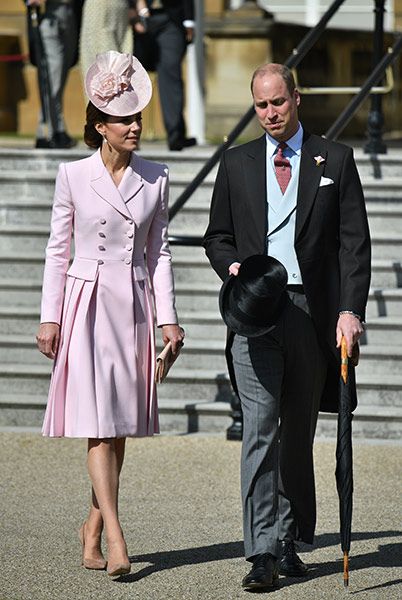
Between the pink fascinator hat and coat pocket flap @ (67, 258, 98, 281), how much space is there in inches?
22.9

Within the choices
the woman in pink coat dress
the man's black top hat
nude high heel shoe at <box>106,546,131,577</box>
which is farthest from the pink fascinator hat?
nude high heel shoe at <box>106,546,131,577</box>

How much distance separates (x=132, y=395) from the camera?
707cm

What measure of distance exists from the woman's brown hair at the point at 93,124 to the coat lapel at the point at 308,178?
79 centimetres

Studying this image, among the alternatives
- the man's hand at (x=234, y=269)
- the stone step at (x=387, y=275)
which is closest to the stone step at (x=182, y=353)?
the stone step at (x=387, y=275)

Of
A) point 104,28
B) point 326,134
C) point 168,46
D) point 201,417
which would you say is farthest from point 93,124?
point 168,46

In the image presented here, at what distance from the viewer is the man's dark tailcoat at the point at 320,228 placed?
6836 millimetres

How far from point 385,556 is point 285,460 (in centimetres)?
66

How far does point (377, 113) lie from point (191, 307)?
2.42m

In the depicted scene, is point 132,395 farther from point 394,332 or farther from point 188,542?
point 394,332

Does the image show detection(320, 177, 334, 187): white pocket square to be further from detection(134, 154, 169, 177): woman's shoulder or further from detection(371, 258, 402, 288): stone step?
detection(371, 258, 402, 288): stone step

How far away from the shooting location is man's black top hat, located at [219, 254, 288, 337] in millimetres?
6715

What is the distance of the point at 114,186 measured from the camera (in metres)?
7.06

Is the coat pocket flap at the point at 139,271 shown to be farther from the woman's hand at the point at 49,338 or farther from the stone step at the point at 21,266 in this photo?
the stone step at the point at 21,266

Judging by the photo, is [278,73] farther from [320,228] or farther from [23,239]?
[23,239]
